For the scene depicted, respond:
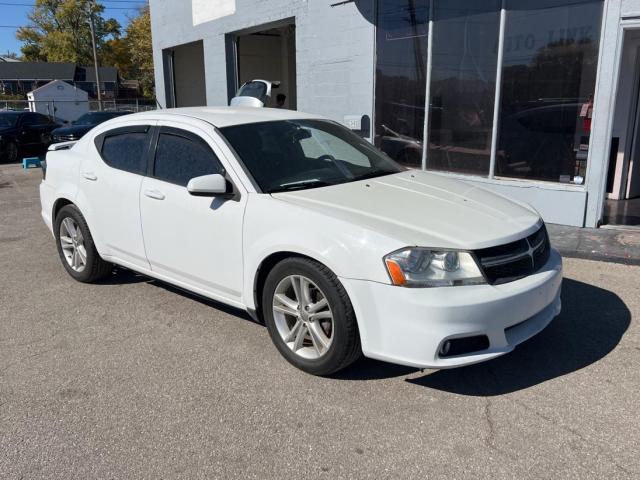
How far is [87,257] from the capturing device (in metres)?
5.32

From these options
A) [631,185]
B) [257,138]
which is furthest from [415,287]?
[631,185]

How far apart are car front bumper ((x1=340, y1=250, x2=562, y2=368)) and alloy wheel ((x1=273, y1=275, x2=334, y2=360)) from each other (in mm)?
298

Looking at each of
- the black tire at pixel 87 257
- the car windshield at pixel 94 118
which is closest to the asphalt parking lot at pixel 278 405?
the black tire at pixel 87 257

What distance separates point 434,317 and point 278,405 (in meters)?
1.06

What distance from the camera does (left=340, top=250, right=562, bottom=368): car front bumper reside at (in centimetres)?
310

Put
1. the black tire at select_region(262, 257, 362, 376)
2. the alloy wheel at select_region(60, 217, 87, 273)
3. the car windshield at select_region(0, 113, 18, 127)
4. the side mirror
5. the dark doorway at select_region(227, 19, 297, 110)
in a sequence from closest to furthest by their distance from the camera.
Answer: the black tire at select_region(262, 257, 362, 376) < the side mirror < the alloy wheel at select_region(60, 217, 87, 273) < the dark doorway at select_region(227, 19, 297, 110) < the car windshield at select_region(0, 113, 18, 127)

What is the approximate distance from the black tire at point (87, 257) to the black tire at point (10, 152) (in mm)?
14532

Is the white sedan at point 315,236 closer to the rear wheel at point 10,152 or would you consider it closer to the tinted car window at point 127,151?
the tinted car window at point 127,151

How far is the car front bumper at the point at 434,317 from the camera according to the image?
3096mm

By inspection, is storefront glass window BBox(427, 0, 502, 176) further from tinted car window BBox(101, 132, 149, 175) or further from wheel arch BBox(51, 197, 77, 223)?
wheel arch BBox(51, 197, 77, 223)

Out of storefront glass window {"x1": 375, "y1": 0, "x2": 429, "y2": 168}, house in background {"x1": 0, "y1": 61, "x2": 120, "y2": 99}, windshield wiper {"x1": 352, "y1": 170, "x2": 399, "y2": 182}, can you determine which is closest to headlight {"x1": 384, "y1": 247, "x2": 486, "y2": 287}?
windshield wiper {"x1": 352, "y1": 170, "x2": 399, "y2": 182}

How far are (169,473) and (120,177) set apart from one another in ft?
9.21

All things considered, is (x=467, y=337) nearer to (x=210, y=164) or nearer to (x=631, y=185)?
(x=210, y=164)

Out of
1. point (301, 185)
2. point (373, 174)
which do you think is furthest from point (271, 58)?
point (301, 185)
